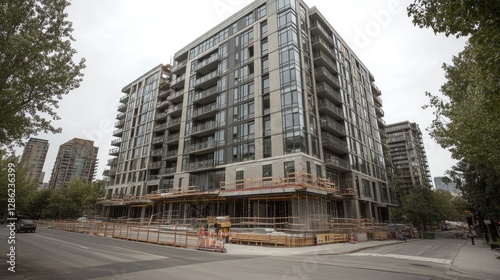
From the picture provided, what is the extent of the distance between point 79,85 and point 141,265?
350 inches

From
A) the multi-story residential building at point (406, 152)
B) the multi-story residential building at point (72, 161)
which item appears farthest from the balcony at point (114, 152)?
the multi-story residential building at point (406, 152)

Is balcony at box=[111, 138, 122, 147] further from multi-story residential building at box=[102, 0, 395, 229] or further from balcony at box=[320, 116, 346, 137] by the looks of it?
balcony at box=[320, 116, 346, 137]

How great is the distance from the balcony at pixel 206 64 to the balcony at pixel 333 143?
70.8 feet

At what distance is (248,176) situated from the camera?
31188 mm

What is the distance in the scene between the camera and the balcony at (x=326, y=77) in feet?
121

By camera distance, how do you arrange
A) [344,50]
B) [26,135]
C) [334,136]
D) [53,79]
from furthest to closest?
[344,50], [334,136], [26,135], [53,79]

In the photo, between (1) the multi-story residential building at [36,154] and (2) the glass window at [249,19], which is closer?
(2) the glass window at [249,19]

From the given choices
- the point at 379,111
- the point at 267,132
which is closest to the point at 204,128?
the point at 267,132

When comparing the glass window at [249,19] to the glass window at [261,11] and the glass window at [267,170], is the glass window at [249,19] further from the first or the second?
the glass window at [267,170]

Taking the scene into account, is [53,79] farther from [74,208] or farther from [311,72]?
[74,208]

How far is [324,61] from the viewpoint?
37.8 metres

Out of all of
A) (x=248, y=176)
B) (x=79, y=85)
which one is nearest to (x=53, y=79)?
(x=79, y=85)

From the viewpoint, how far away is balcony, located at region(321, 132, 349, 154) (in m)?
33.5

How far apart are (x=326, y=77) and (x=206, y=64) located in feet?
65.3
